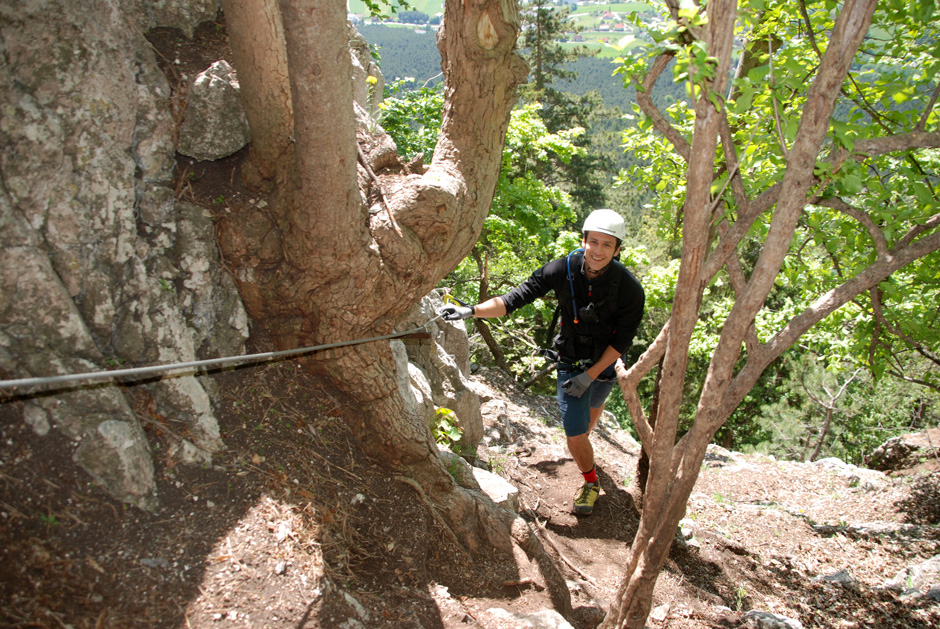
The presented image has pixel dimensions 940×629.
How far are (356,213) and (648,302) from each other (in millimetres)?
8952

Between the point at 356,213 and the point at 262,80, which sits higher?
the point at 262,80

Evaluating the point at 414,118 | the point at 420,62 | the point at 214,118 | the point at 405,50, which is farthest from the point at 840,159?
the point at 405,50

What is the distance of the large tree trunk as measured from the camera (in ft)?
8.66

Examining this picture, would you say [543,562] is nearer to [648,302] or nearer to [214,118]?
[214,118]

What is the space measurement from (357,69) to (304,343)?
3.72 meters

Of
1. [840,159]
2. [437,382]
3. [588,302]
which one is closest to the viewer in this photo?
[840,159]

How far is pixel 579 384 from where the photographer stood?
4.19 meters

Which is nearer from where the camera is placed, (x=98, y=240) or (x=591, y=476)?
(x=98, y=240)

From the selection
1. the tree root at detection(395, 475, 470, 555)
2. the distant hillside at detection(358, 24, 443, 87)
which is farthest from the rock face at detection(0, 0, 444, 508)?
the distant hillside at detection(358, 24, 443, 87)

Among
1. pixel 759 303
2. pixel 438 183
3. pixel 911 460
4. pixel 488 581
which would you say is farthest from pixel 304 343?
pixel 911 460

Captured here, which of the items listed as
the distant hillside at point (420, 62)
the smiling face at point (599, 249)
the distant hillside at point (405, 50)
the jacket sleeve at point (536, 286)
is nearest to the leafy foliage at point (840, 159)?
the smiling face at point (599, 249)

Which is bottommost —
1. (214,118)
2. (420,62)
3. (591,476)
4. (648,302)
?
(648,302)

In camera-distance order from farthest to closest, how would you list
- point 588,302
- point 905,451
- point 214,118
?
point 905,451 < point 588,302 < point 214,118

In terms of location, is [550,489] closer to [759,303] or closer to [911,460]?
[759,303]
